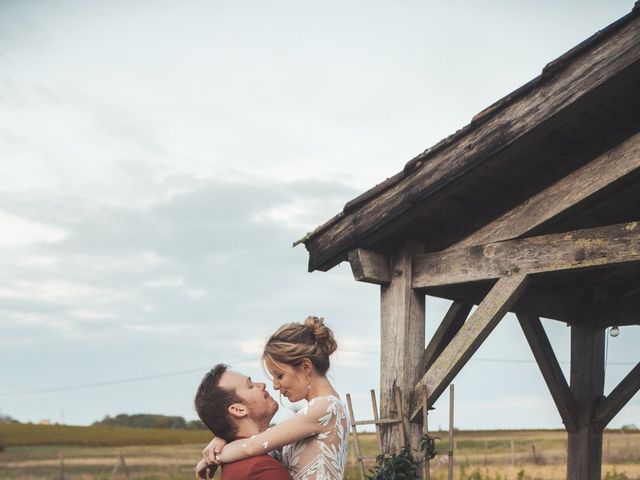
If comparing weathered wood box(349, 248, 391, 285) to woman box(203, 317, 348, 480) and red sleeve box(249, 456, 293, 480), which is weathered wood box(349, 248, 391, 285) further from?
red sleeve box(249, 456, 293, 480)

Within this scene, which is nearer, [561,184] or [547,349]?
[561,184]

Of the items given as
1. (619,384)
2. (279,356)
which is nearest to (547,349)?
(619,384)

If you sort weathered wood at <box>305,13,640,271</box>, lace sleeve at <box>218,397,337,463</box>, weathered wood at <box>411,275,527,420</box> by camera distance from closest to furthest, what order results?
lace sleeve at <box>218,397,337,463</box>
weathered wood at <box>305,13,640,271</box>
weathered wood at <box>411,275,527,420</box>

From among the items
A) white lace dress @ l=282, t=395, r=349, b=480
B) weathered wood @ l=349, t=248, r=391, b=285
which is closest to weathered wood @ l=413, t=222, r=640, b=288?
weathered wood @ l=349, t=248, r=391, b=285

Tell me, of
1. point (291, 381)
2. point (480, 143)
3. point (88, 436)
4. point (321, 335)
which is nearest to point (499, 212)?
point (480, 143)

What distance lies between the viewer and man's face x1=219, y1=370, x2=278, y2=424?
3631 mm

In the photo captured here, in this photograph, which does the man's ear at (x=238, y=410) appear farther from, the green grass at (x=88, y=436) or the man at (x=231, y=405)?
the green grass at (x=88, y=436)

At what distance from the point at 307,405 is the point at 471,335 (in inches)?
116

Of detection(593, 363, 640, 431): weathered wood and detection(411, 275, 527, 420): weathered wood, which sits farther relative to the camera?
detection(593, 363, 640, 431): weathered wood

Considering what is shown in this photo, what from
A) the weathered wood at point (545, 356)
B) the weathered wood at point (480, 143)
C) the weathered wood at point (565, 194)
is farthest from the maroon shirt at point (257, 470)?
the weathered wood at point (545, 356)

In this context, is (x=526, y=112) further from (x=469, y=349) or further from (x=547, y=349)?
A: (x=547, y=349)

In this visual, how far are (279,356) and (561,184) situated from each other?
10.7ft

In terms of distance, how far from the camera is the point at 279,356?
3779 mm

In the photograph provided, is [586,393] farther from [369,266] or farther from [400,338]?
[369,266]
